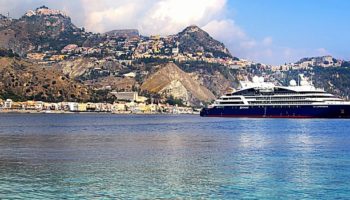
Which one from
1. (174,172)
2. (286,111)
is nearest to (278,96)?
(286,111)

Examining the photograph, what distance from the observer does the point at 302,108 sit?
132000 millimetres

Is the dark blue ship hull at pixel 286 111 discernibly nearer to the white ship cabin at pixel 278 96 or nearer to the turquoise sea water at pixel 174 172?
the white ship cabin at pixel 278 96

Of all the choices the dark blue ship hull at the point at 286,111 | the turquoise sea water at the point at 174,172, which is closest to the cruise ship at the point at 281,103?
the dark blue ship hull at the point at 286,111

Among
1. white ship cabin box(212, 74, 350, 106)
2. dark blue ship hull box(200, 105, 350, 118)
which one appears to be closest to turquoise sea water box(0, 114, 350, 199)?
dark blue ship hull box(200, 105, 350, 118)

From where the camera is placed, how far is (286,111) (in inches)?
5349

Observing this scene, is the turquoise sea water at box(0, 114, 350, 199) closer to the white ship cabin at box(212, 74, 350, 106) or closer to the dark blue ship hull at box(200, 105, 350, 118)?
the dark blue ship hull at box(200, 105, 350, 118)

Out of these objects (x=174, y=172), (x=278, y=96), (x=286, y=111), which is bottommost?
(x=174, y=172)

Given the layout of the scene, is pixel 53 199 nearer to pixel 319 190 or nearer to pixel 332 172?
pixel 319 190

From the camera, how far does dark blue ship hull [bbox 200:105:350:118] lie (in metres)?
130

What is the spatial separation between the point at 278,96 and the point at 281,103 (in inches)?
71.1

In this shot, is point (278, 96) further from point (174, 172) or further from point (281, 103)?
point (174, 172)

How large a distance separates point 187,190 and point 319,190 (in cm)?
672

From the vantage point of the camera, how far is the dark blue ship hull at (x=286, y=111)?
427 ft

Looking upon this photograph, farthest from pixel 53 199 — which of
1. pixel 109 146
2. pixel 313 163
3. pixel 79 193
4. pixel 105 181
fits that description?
pixel 109 146
